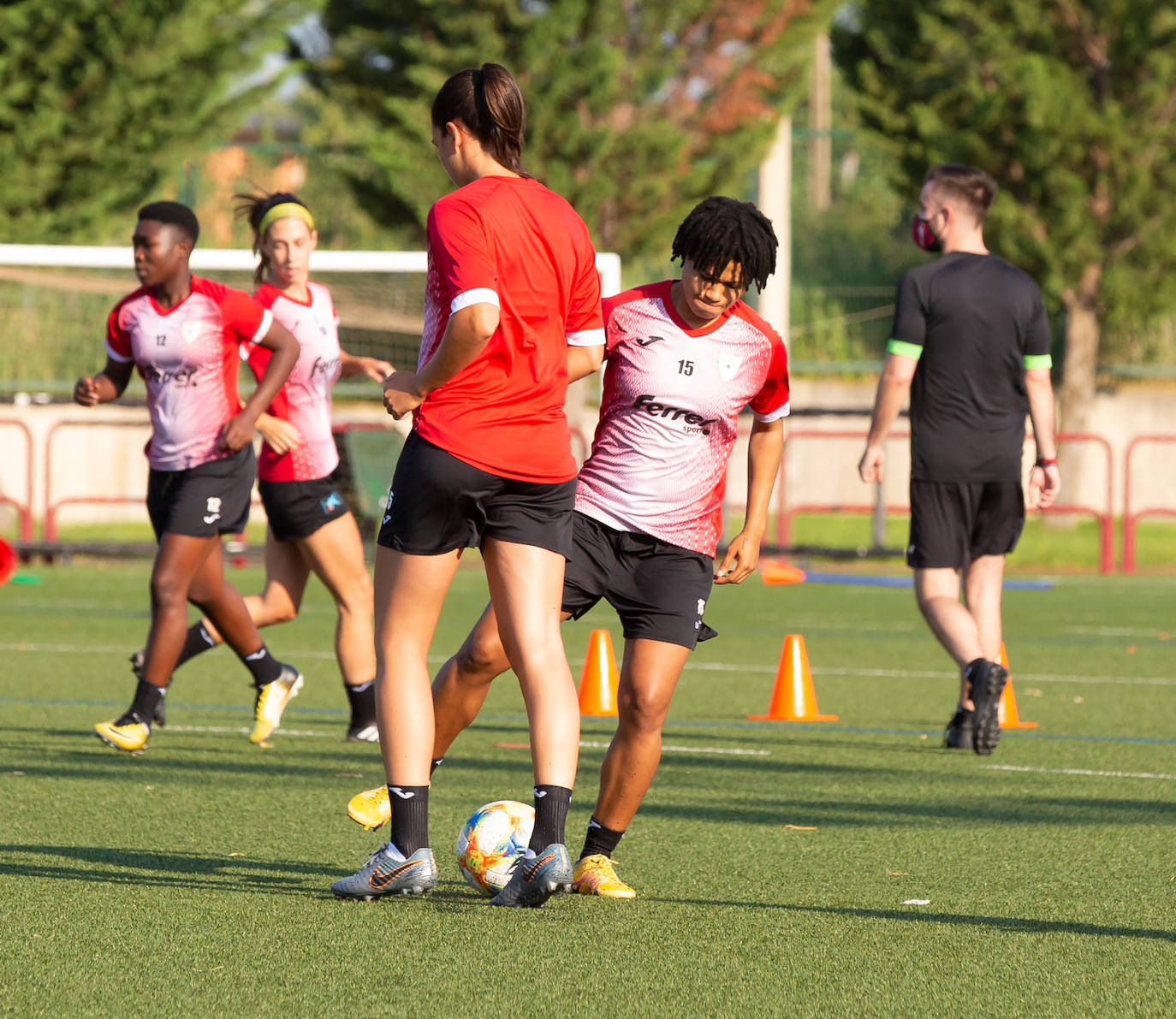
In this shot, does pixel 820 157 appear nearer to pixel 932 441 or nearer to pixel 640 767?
pixel 932 441

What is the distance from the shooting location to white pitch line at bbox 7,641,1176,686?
32.3 feet

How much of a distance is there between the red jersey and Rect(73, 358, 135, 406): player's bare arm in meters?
2.92

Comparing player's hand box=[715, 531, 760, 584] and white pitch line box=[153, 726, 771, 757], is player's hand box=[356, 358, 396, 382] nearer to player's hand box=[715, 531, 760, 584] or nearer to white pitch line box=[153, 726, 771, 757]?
white pitch line box=[153, 726, 771, 757]

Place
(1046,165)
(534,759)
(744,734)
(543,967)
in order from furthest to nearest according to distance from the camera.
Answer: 1. (1046,165)
2. (744,734)
3. (534,759)
4. (543,967)

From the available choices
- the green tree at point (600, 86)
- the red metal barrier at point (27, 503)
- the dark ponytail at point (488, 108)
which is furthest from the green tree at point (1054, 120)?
the dark ponytail at point (488, 108)

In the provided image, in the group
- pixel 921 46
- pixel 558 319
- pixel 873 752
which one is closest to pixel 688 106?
pixel 921 46

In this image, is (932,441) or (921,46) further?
(921,46)

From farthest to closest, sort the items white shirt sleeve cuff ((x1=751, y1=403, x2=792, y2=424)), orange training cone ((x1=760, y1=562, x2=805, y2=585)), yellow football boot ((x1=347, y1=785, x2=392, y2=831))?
orange training cone ((x1=760, y1=562, x2=805, y2=585)) → white shirt sleeve cuff ((x1=751, y1=403, x2=792, y2=424)) → yellow football boot ((x1=347, y1=785, x2=392, y2=831))

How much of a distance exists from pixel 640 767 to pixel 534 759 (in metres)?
0.41

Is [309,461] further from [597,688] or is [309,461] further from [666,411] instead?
[666,411]

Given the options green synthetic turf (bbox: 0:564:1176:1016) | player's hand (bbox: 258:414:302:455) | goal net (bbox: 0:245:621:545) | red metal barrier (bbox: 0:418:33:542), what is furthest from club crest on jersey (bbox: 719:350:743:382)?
red metal barrier (bbox: 0:418:33:542)

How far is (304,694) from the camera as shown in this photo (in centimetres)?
907

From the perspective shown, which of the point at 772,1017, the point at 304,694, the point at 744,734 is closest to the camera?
the point at 772,1017

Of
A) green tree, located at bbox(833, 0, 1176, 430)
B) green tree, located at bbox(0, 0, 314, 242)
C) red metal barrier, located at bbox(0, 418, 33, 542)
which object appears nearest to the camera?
red metal barrier, located at bbox(0, 418, 33, 542)
